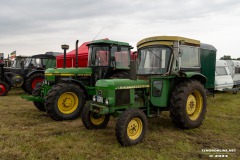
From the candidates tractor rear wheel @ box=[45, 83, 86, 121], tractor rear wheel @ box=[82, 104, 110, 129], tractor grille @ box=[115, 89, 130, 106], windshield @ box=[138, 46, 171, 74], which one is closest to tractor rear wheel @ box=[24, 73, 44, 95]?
tractor rear wheel @ box=[45, 83, 86, 121]

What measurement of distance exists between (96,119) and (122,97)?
87 centimetres

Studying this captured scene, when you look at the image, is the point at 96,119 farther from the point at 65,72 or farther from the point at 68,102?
the point at 65,72

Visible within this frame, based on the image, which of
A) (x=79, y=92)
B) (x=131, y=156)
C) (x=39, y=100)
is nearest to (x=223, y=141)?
(x=131, y=156)

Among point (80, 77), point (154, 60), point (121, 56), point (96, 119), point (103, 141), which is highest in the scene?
point (121, 56)

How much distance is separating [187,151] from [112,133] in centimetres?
159

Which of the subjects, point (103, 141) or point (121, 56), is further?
point (121, 56)

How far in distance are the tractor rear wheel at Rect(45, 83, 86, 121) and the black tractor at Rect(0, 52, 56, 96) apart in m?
5.30

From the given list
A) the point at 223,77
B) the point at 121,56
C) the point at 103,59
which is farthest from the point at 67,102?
the point at 223,77

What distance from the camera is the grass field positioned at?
3.75 m

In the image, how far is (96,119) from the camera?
5.10m

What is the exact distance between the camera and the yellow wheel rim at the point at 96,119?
5035mm

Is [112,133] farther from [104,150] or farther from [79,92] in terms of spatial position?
[79,92]

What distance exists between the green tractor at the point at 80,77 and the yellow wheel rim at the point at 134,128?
2.41 metres

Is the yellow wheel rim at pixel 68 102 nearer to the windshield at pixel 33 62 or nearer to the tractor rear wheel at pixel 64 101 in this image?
the tractor rear wheel at pixel 64 101
